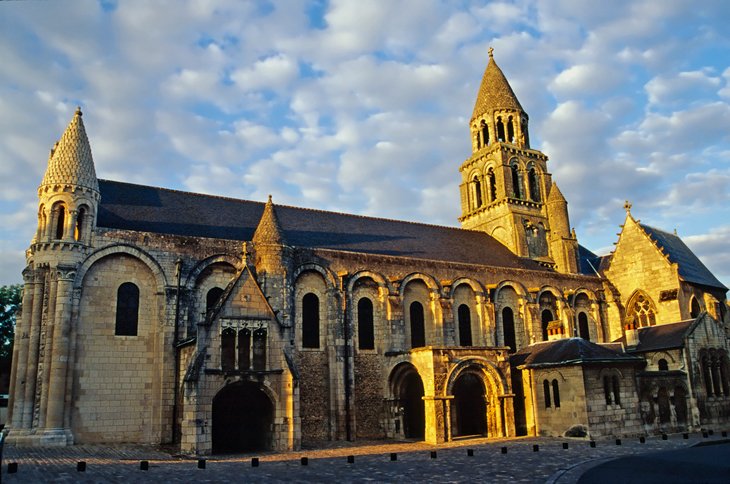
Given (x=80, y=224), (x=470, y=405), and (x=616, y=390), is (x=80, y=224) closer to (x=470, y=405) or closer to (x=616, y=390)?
(x=470, y=405)

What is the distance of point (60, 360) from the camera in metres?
22.4

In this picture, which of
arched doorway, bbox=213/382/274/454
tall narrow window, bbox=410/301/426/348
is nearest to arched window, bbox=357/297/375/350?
tall narrow window, bbox=410/301/426/348

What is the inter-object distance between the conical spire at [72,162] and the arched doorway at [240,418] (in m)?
10.5

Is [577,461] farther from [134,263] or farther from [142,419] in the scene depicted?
[134,263]

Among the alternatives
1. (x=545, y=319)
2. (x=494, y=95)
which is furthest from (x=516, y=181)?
(x=545, y=319)

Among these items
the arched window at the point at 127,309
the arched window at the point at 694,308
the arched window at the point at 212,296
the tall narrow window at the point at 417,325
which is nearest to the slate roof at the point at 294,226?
the arched window at the point at 127,309

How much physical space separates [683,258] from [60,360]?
37793mm

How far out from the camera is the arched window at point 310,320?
28125 millimetres

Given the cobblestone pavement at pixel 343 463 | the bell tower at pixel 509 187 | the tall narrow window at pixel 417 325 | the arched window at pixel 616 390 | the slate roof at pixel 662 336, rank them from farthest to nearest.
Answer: the bell tower at pixel 509 187
the slate roof at pixel 662 336
the tall narrow window at pixel 417 325
the arched window at pixel 616 390
the cobblestone pavement at pixel 343 463

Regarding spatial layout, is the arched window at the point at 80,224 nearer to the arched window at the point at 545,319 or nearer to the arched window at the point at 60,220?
the arched window at the point at 60,220

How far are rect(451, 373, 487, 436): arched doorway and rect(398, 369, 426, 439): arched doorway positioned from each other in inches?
68.5

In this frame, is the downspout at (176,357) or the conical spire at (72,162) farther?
the conical spire at (72,162)

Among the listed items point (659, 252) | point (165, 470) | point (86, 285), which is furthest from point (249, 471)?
point (659, 252)

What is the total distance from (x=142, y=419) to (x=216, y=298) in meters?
5.81
